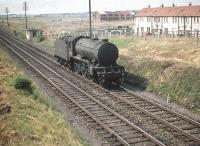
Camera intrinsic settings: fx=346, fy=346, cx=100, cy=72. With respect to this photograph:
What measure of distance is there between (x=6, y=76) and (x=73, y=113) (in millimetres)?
9362

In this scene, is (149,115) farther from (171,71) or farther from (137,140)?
(171,71)

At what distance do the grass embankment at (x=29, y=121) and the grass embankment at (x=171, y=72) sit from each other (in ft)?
25.2

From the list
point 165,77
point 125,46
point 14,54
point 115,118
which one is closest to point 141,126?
point 115,118

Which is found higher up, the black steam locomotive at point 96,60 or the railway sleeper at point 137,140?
the black steam locomotive at point 96,60

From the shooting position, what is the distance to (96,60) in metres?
25.9

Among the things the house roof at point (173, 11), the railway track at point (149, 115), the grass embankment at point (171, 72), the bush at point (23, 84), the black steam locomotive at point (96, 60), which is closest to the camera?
the railway track at point (149, 115)

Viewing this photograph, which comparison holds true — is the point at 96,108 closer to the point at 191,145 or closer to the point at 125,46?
the point at 191,145

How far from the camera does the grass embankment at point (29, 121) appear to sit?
45.5 ft

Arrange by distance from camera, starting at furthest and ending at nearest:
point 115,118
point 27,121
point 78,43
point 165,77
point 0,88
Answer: point 78,43, point 165,77, point 0,88, point 115,118, point 27,121

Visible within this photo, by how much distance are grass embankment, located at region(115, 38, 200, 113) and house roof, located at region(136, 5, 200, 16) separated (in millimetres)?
26944

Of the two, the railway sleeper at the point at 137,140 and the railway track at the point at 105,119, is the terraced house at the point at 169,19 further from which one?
the railway sleeper at the point at 137,140

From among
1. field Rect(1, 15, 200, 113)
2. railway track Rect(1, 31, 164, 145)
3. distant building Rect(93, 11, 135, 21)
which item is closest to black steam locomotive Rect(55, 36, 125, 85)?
railway track Rect(1, 31, 164, 145)

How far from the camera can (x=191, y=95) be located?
67.8ft

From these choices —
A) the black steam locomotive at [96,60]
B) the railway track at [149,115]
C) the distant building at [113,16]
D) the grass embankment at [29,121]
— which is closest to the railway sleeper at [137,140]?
the railway track at [149,115]
